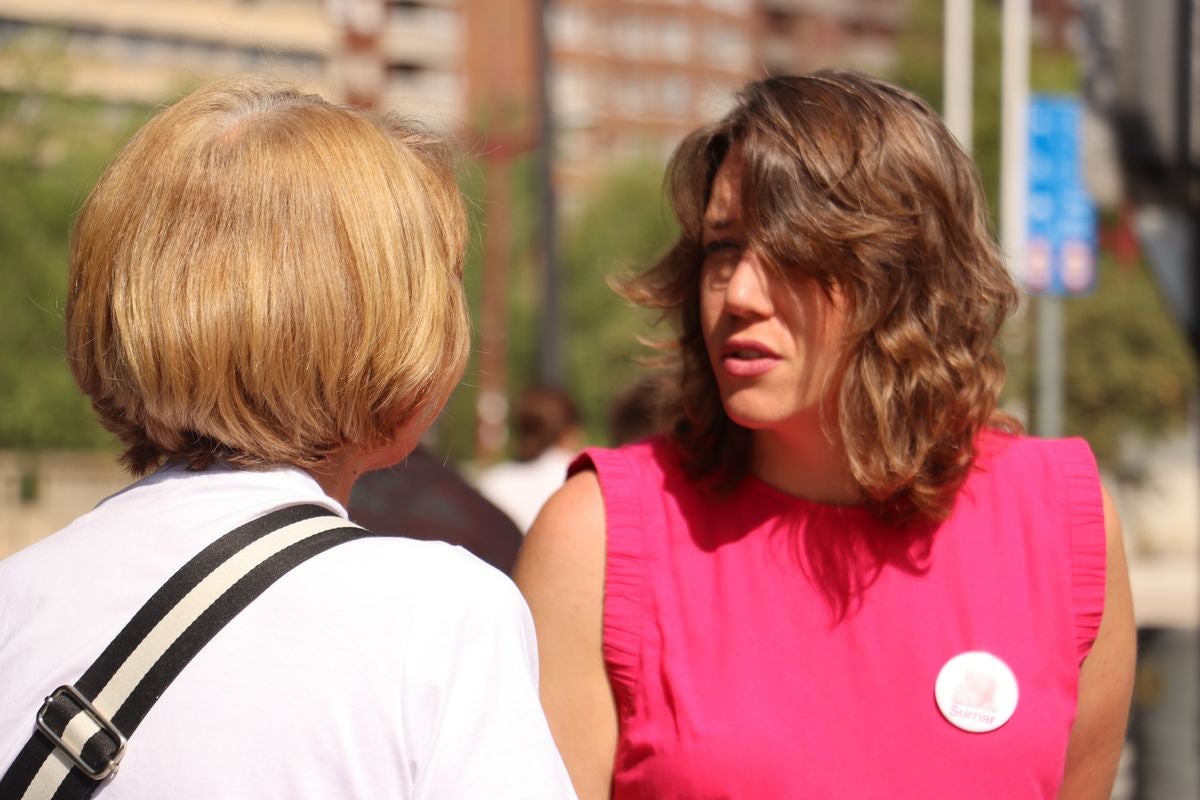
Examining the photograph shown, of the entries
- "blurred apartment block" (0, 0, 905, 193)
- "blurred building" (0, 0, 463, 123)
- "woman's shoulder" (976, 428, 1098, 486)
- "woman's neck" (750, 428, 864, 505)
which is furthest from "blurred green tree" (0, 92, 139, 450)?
"woman's shoulder" (976, 428, 1098, 486)

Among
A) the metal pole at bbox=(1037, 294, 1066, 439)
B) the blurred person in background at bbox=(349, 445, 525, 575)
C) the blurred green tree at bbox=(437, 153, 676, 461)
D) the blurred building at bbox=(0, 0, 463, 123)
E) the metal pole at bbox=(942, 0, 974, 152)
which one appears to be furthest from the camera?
the blurred building at bbox=(0, 0, 463, 123)

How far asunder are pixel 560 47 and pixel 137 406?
7419 cm

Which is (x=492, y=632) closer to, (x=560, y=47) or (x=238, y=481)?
(x=238, y=481)

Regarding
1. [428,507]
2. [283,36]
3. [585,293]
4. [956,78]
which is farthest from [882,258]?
[283,36]

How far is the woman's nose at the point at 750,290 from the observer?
6.38 feet

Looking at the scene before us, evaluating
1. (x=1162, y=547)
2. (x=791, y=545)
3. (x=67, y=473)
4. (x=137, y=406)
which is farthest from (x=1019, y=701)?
(x=1162, y=547)

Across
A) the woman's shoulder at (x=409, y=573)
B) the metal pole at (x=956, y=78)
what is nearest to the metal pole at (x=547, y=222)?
the metal pole at (x=956, y=78)

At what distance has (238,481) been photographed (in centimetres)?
135

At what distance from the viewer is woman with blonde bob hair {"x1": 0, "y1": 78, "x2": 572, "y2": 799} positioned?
3.99 feet

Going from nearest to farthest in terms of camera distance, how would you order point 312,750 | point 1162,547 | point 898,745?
point 312,750 → point 898,745 → point 1162,547

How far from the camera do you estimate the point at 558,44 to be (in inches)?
2788

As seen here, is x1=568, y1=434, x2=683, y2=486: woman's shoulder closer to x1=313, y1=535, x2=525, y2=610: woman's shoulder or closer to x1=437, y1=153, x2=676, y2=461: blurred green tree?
x1=313, y1=535, x2=525, y2=610: woman's shoulder

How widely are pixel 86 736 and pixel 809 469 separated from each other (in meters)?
1.15

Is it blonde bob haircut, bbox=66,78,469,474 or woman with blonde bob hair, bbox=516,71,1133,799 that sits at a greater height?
blonde bob haircut, bbox=66,78,469,474
